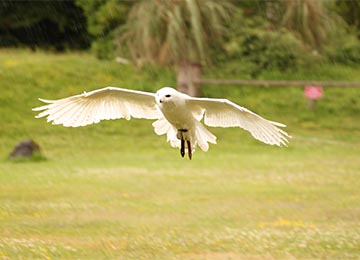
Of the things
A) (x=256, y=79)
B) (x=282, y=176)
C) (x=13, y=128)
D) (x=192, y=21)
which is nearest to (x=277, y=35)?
(x=256, y=79)

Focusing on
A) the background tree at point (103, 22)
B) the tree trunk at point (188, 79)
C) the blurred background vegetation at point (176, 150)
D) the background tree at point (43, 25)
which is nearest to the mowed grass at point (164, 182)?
the blurred background vegetation at point (176, 150)

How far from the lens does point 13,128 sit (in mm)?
24422

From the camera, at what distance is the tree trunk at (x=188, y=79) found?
86.5 feet

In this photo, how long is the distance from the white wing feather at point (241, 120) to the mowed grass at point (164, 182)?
3.54ft

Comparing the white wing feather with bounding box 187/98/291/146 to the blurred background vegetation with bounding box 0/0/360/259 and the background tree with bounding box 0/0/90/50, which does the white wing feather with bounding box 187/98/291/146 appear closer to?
Result: the blurred background vegetation with bounding box 0/0/360/259

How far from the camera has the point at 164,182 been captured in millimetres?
16625

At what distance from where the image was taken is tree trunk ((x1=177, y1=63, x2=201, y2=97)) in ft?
86.5

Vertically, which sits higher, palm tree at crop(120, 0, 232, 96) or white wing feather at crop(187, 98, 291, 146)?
palm tree at crop(120, 0, 232, 96)

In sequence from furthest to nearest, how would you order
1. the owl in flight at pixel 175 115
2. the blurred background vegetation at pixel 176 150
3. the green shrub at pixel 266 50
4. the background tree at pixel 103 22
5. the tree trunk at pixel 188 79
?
the background tree at pixel 103 22, the green shrub at pixel 266 50, the tree trunk at pixel 188 79, the blurred background vegetation at pixel 176 150, the owl in flight at pixel 175 115

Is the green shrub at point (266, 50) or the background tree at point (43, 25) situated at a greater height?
the background tree at point (43, 25)

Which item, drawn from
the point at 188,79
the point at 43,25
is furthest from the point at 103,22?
the point at 188,79

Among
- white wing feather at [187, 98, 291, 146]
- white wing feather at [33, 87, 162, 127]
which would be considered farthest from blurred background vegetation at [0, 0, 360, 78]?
white wing feather at [187, 98, 291, 146]

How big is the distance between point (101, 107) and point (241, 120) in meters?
1.49

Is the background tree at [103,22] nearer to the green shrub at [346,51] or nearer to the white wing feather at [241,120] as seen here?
the green shrub at [346,51]
